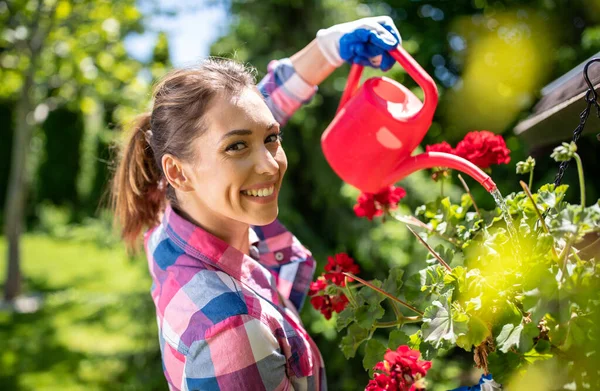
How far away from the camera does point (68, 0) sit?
512 cm

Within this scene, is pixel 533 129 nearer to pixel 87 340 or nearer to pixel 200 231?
pixel 200 231

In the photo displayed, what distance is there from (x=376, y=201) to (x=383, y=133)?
181 mm

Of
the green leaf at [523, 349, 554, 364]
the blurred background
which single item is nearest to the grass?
the blurred background

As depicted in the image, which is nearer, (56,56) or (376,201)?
(376,201)

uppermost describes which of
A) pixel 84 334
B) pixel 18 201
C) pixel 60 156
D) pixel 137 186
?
pixel 137 186

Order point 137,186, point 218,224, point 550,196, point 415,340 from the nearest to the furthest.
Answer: point 550,196, point 415,340, point 218,224, point 137,186

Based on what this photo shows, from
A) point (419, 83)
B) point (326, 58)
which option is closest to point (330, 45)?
point (326, 58)

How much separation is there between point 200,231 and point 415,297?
45 centimetres

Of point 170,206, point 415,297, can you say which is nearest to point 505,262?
point 415,297

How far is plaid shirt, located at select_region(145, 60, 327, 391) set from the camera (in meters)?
0.97

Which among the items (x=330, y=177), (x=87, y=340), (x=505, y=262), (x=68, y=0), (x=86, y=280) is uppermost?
(x=505, y=262)

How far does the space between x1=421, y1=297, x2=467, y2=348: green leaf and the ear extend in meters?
0.59

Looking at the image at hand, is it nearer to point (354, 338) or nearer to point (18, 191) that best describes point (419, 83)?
point (354, 338)

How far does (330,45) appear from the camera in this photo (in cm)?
140
